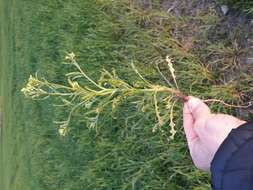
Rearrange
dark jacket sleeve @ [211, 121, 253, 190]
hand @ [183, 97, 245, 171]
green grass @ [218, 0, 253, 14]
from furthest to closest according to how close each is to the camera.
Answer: green grass @ [218, 0, 253, 14], hand @ [183, 97, 245, 171], dark jacket sleeve @ [211, 121, 253, 190]

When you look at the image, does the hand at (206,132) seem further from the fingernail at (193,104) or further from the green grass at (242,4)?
the green grass at (242,4)

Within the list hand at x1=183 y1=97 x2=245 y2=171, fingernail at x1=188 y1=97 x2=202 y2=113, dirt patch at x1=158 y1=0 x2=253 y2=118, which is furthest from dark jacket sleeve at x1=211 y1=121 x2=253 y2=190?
dirt patch at x1=158 y1=0 x2=253 y2=118

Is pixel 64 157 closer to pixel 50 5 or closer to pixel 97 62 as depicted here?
pixel 97 62

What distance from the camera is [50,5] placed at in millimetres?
3889

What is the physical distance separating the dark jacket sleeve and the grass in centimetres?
77

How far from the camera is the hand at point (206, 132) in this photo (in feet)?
4.27

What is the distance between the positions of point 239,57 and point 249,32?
109 millimetres

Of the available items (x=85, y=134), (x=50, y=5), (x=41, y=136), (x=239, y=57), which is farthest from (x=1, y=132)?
(x=239, y=57)

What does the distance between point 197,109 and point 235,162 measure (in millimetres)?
355

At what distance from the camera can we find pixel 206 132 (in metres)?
1.34

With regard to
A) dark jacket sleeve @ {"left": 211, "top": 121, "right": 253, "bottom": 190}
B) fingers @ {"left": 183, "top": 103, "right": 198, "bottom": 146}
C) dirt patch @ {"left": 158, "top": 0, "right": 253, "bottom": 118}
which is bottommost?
dark jacket sleeve @ {"left": 211, "top": 121, "right": 253, "bottom": 190}

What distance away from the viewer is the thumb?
1.44m

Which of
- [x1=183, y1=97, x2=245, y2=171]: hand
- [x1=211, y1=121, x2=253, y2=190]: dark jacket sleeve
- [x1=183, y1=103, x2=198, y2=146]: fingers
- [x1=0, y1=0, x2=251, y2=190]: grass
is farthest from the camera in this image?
[x1=0, y1=0, x2=251, y2=190]: grass

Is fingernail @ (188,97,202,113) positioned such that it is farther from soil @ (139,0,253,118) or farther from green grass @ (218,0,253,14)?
green grass @ (218,0,253,14)
